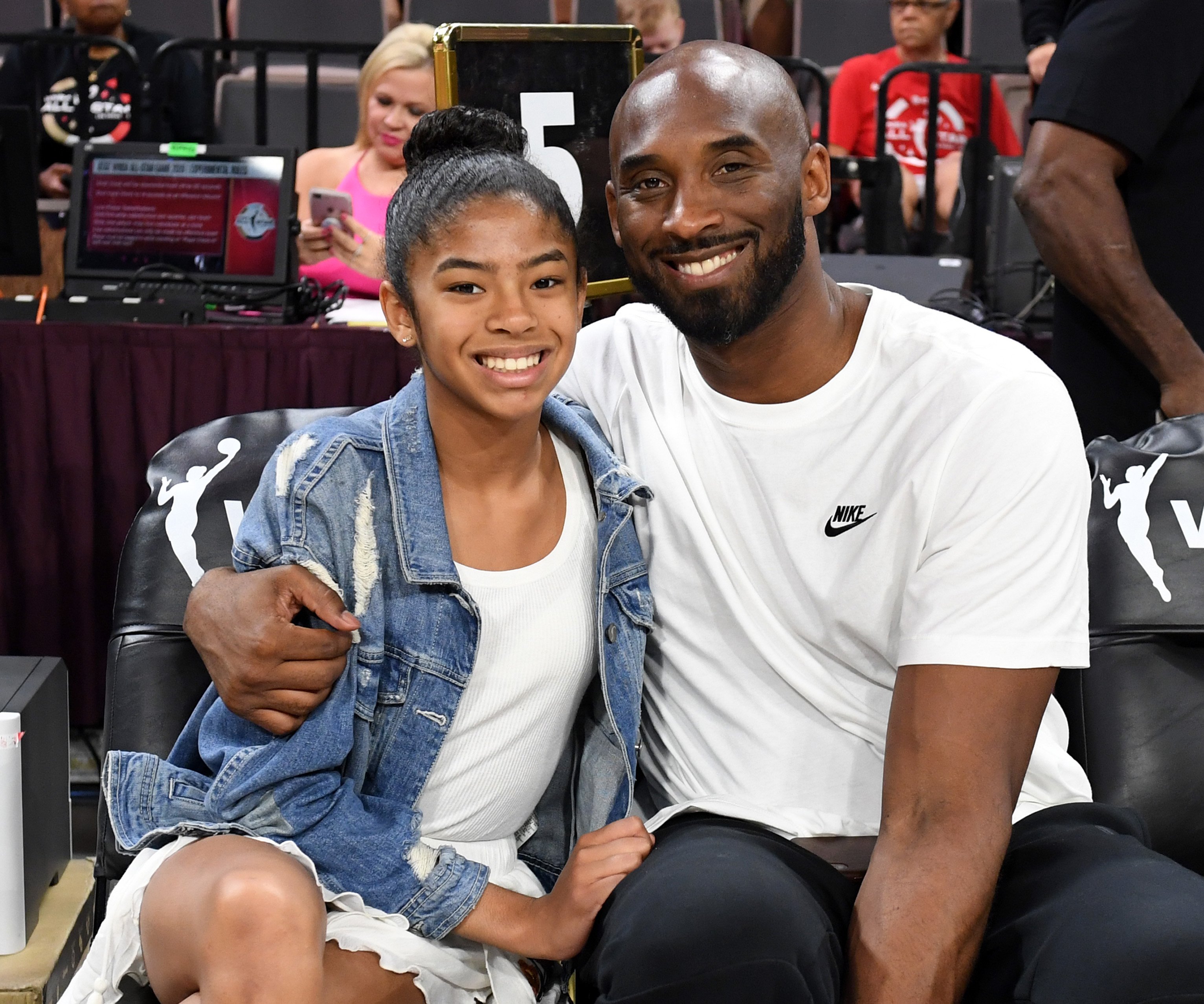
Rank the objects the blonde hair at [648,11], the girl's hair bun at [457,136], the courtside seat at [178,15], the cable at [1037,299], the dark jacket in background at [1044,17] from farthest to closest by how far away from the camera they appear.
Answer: the courtside seat at [178,15] < the blonde hair at [648,11] < the cable at [1037,299] < the dark jacket in background at [1044,17] < the girl's hair bun at [457,136]

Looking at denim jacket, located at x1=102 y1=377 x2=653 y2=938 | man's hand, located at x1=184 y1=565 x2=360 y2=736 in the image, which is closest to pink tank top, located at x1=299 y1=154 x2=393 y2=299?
denim jacket, located at x1=102 y1=377 x2=653 y2=938

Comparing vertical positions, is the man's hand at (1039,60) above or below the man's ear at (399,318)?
above

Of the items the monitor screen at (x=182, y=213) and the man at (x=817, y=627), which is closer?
the man at (x=817, y=627)

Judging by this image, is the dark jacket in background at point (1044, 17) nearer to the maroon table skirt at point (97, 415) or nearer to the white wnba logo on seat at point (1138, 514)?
the white wnba logo on seat at point (1138, 514)

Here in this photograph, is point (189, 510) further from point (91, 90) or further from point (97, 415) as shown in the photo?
point (91, 90)

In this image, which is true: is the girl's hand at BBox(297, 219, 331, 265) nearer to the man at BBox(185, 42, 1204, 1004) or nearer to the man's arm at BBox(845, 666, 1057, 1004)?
the man at BBox(185, 42, 1204, 1004)

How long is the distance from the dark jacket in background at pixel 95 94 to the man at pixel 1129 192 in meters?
3.15

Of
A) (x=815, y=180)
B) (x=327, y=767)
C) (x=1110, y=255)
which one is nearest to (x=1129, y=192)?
(x=1110, y=255)

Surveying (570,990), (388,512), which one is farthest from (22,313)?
(570,990)

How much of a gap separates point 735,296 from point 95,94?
3.53 m

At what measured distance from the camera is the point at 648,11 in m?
4.95

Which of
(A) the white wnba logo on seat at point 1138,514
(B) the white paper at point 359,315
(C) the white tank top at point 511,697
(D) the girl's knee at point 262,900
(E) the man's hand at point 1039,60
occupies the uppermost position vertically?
(E) the man's hand at point 1039,60

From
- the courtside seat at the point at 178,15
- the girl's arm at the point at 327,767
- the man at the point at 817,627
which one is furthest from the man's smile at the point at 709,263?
the courtside seat at the point at 178,15

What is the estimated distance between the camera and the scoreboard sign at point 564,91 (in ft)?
6.44
